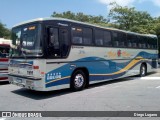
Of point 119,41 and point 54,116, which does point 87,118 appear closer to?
point 54,116

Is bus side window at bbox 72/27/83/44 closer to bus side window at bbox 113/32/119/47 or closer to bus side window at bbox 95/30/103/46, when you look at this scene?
bus side window at bbox 95/30/103/46

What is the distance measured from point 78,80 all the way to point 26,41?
2.89m

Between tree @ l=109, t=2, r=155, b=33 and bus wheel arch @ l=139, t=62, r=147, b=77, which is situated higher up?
tree @ l=109, t=2, r=155, b=33

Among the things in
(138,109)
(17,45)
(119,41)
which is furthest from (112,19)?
(138,109)

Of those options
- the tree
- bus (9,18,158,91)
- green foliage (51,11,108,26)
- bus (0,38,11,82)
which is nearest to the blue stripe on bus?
bus (9,18,158,91)

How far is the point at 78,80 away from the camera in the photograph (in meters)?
11.0

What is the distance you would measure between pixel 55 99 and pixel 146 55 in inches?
398

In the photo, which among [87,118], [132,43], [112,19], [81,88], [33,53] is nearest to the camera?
[87,118]

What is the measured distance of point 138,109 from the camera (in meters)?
7.66

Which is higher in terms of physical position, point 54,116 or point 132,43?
point 132,43

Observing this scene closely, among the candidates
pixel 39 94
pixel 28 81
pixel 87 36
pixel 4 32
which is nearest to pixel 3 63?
pixel 39 94

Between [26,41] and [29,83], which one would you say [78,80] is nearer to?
[29,83]

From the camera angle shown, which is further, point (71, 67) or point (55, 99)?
point (71, 67)

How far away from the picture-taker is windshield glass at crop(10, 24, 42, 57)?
30.5ft
